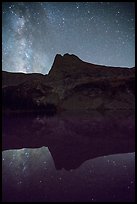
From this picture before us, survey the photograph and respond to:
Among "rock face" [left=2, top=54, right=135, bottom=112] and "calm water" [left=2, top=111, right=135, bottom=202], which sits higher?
"rock face" [left=2, top=54, right=135, bottom=112]

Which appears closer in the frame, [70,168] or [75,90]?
[70,168]

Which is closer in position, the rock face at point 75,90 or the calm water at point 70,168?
the calm water at point 70,168

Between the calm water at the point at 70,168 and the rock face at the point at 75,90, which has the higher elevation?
the rock face at the point at 75,90

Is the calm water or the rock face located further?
the rock face

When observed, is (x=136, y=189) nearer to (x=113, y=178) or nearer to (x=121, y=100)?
(x=113, y=178)

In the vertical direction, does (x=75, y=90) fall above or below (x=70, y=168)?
above
